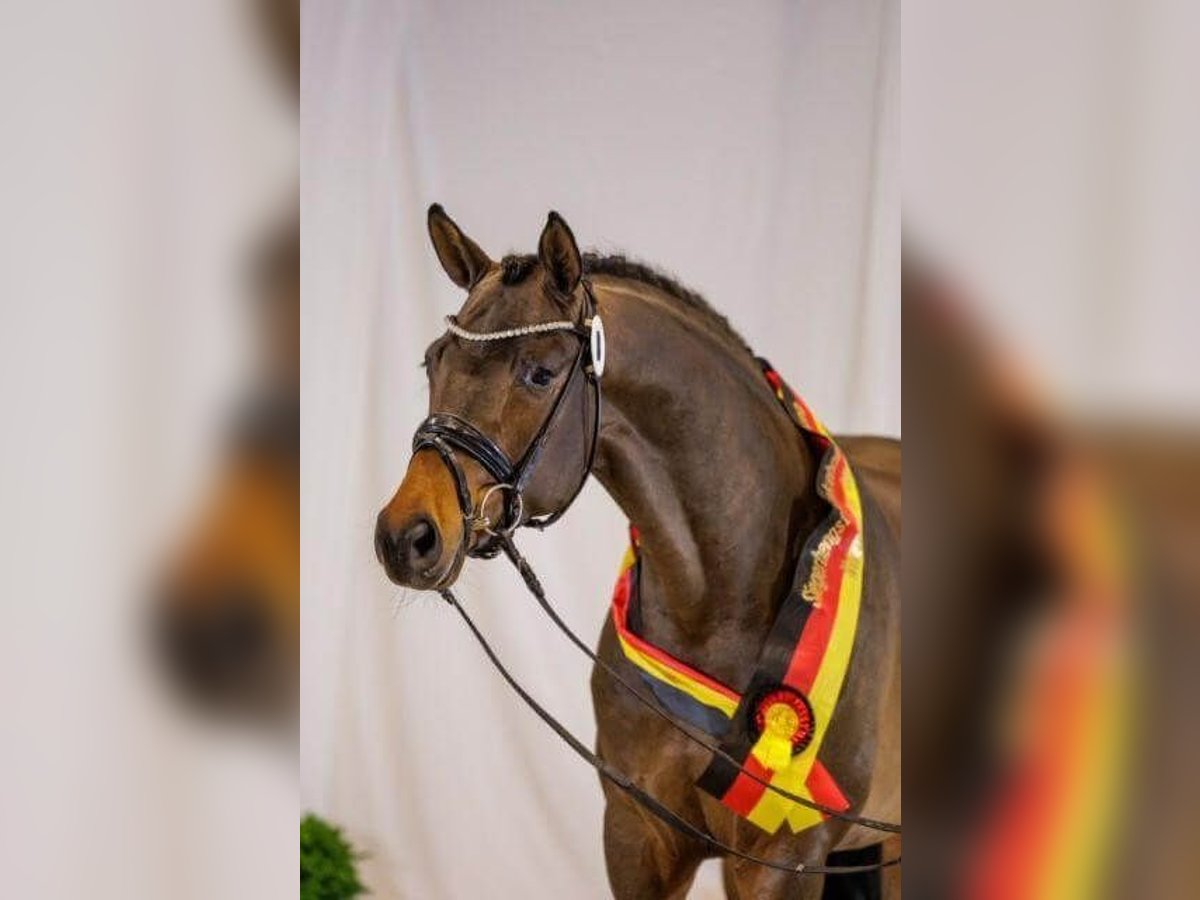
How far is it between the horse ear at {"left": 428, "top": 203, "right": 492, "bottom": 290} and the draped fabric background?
0.95 m

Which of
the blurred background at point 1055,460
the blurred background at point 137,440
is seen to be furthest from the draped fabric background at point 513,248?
the blurred background at point 1055,460

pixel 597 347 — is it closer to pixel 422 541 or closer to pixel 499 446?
pixel 499 446

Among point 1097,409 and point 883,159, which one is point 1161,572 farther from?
point 883,159

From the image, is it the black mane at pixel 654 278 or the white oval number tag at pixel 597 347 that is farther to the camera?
the black mane at pixel 654 278

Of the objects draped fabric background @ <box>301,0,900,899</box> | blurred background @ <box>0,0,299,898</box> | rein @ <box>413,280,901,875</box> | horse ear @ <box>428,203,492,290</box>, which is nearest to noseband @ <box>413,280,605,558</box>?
rein @ <box>413,280,901,875</box>

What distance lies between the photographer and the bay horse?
46.8 inches

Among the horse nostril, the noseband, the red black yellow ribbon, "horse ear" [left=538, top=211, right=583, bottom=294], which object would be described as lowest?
the red black yellow ribbon

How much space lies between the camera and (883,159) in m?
2.29

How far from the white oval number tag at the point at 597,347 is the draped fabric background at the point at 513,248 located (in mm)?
1136

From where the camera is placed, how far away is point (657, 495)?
4.23 ft

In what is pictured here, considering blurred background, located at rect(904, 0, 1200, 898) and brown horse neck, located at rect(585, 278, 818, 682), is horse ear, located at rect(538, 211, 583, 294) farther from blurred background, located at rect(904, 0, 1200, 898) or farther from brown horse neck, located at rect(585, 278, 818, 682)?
blurred background, located at rect(904, 0, 1200, 898)

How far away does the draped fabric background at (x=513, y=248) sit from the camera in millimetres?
2279

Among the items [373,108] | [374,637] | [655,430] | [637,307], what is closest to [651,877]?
[655,430]

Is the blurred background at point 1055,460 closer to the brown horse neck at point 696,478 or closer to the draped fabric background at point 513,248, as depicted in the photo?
the brown horse neck at point 696,478
